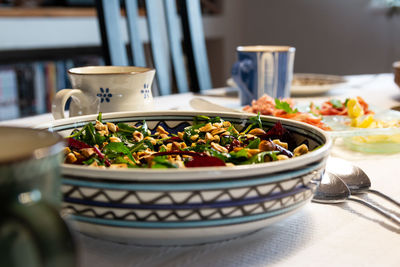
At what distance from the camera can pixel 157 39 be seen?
5.08 ft

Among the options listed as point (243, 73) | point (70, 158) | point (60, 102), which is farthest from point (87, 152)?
point (243, 73)

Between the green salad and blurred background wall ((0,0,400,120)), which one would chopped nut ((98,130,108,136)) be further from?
blurred background wall ((0,0,400,120))

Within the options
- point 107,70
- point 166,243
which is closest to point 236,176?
point 166,243

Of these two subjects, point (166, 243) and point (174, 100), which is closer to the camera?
point (166, 243)

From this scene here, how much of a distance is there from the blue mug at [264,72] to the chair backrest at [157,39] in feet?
1.29

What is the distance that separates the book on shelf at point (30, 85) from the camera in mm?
2314

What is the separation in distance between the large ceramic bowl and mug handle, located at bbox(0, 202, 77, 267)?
0.40ft

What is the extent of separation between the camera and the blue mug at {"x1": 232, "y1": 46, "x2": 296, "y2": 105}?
1.09m

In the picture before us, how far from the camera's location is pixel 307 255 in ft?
1.25

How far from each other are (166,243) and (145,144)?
0.18 metres

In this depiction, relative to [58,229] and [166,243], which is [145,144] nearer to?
[166,243]

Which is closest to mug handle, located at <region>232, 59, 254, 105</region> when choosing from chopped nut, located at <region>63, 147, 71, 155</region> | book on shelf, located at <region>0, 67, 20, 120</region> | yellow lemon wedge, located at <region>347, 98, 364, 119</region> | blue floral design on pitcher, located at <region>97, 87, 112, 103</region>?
yellow lemon wedge, located at <region>347, 98, 364, 119</region>

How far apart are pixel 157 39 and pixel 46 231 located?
55.7 inches

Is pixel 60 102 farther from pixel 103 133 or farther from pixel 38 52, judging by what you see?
pixel 38 52
